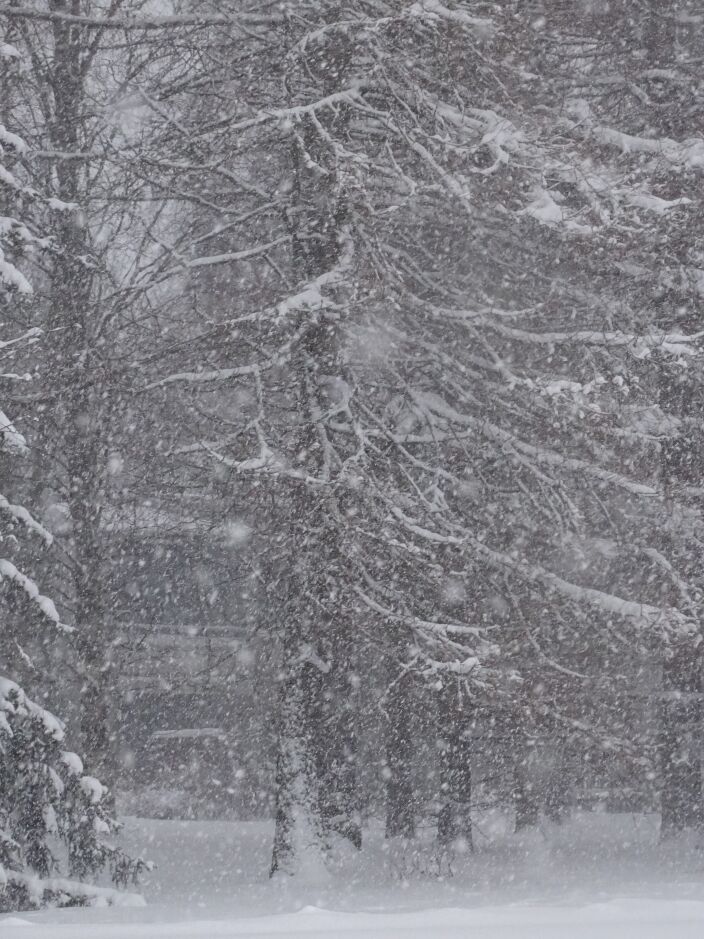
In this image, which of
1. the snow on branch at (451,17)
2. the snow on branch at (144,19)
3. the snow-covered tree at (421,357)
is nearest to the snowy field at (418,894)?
the snow-covered tree at (421,357)

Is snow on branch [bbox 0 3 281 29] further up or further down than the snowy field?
further up

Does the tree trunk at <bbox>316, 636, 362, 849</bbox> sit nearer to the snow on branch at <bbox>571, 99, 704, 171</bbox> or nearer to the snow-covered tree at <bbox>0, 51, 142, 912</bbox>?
the snow-covered tree at <bbox>0, 51, 142, 912</bbox>

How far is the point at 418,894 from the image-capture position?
10.3 m

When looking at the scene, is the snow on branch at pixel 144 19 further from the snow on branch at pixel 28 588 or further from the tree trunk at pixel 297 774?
the tree trunk at pixel 297 774

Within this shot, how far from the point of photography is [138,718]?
68.4 ft

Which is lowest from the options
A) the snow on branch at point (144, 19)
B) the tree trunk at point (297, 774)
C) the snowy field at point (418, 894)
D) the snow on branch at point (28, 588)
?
the snowy field at point (418, 894)

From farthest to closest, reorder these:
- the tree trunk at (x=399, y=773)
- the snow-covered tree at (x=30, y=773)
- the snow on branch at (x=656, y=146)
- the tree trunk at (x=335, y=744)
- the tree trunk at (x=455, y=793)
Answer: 1. the tree trunk at (x=399, y=773)
2. the tree trunk at (x=455, y=793)
3. the snow on branch at (x=656, y=146)
4. the tree trunk at (x=335, y=744)
5. the snow-covered tree at (x=30, y=773)

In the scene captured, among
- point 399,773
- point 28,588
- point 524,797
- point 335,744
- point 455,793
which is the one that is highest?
point 28,588

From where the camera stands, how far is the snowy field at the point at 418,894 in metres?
5.98

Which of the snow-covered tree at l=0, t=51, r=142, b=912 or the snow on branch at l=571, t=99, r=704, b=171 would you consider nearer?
the snow-covered tree at l=0, t=51, r=142, b=912

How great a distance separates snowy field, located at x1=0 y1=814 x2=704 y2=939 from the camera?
5984 mm

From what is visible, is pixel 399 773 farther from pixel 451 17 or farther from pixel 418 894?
pixel 451 17

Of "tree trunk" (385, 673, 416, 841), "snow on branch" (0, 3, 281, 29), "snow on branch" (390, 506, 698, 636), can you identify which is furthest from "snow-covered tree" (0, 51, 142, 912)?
"tree trunk" (385, 673, 416, 841)

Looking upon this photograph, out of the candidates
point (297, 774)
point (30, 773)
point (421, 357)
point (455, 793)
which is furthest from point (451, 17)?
point (455, 793)
